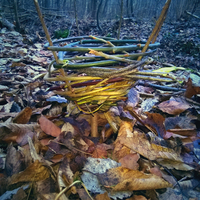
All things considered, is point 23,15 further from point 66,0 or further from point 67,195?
point 67,195

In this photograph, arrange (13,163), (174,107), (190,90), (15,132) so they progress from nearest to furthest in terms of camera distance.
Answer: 1. (13,163)
2. (15,132)
3. (174,107)
4. (190,90)

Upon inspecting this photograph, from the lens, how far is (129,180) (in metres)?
0.51

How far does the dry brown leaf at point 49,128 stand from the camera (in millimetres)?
740

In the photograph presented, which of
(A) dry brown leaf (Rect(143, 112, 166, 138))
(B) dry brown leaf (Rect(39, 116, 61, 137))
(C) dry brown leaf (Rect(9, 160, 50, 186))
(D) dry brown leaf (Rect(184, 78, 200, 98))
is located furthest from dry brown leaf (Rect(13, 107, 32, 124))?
(D) dry brown leaf (Rect(184, 78, 200, 98))

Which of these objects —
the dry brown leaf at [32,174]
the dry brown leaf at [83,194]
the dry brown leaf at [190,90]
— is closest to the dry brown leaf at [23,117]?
the dry brown leaf at [32,174]

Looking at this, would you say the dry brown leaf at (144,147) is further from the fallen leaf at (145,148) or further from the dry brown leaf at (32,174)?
the dry brown leaf at (32,174)

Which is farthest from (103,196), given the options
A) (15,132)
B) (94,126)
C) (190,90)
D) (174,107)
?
(190,90)

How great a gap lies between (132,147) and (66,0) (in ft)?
33.3

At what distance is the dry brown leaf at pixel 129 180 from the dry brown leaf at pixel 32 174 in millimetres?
207

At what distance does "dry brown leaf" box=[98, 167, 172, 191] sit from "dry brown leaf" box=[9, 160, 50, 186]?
0.68ft

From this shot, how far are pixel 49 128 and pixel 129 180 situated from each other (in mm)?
433

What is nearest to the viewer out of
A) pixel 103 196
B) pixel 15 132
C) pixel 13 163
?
pixel 103 196

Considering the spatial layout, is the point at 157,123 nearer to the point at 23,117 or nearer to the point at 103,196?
the point at 103,196

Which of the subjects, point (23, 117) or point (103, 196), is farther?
point (23, 117)
